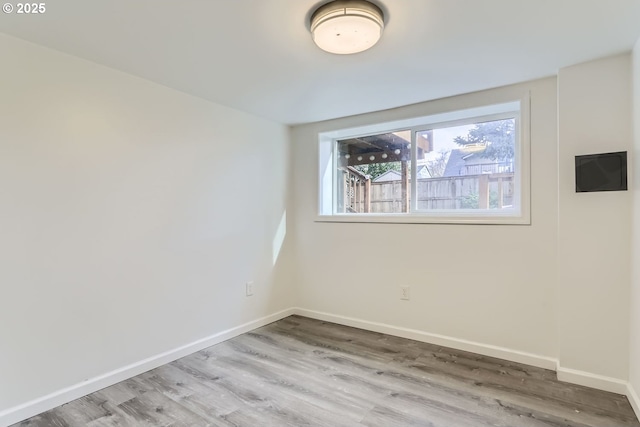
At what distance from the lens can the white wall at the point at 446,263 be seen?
246 cm

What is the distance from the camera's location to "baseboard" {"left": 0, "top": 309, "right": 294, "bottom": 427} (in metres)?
1.87

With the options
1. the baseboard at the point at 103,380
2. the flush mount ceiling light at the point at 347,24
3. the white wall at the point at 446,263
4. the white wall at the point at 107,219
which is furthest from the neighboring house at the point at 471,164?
the baseboard at the point at 103,380

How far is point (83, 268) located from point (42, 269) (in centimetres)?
21

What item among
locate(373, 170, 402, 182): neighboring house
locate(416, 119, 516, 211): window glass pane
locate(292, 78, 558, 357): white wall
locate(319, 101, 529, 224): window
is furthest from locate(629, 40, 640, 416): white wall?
locate(373, 170, 402, 182): neighboring house

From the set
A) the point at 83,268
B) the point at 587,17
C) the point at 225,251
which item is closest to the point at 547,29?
the point at 587,17

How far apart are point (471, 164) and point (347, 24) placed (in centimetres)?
179

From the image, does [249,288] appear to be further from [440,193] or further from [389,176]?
[440,193]

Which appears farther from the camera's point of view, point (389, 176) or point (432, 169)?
point (389, 176)

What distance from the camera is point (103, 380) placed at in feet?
7.24

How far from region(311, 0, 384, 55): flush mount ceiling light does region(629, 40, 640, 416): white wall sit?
4.97ft

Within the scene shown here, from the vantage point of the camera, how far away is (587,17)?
166cm

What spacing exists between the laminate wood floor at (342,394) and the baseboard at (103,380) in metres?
0.05

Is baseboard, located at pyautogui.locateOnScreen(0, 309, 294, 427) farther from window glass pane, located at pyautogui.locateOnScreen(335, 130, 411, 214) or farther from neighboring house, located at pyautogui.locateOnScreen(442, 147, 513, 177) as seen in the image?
neighboring house, located at pyautogui.locateOnScreen(442, 147, 513, 177)

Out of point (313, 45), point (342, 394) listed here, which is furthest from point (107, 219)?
point (342, 394)
